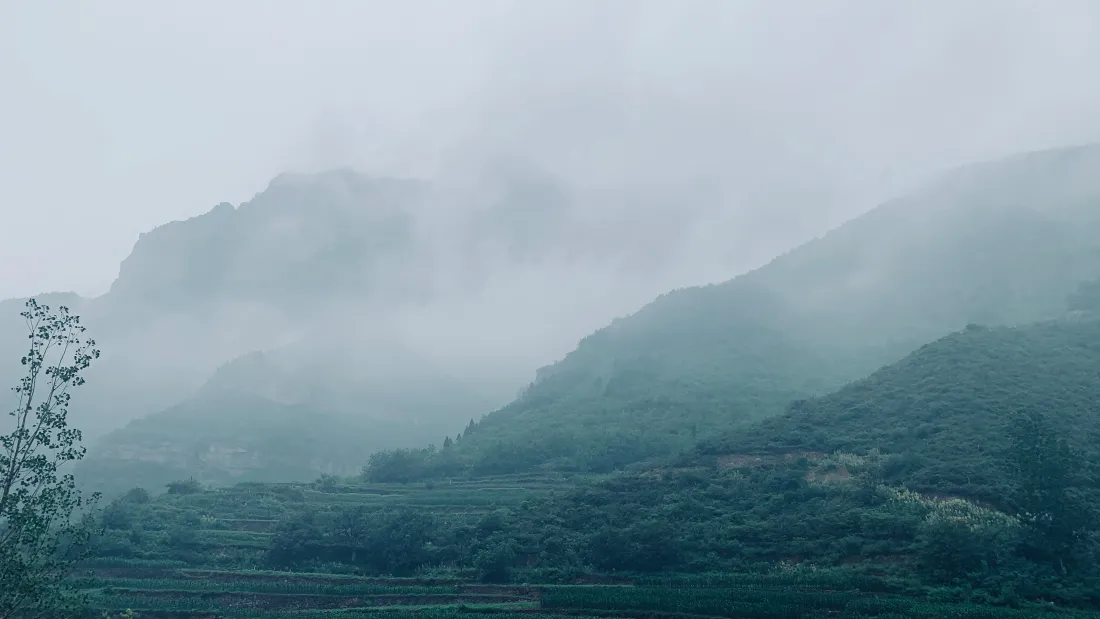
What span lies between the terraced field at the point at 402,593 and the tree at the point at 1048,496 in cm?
537

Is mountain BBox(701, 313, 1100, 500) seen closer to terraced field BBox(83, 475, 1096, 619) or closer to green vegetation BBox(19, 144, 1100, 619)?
green vegetation BBox(19, 144, 1100, 619)

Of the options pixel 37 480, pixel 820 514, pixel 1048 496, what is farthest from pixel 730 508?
pixel 37 480

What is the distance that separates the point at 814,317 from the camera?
118438mm

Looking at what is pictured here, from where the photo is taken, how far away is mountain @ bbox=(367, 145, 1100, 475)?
88125 mm

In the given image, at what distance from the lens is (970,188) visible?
428 feet

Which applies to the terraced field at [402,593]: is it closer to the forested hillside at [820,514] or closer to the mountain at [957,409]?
the forested hillside at [820,514]

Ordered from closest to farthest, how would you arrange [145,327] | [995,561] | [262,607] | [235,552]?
1. [995,561]
2. [262,607]
3. [235,552]
4. [145,327]

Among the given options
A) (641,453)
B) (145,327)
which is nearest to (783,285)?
(641,453)

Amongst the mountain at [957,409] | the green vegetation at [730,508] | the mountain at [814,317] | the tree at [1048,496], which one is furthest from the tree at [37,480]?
the mountain at [814,317]

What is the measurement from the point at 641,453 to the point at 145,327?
138 metres

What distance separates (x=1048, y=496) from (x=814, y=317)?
272ft

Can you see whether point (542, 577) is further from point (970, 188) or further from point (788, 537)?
point (970, 188)

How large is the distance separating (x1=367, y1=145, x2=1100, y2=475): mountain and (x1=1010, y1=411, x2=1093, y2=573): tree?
124 ft

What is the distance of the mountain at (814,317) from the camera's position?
289 ft
